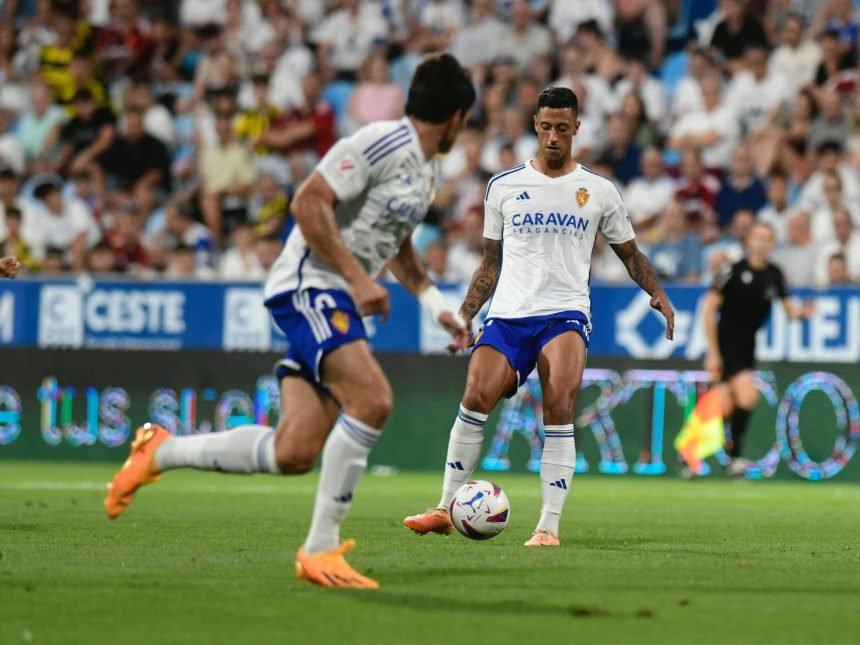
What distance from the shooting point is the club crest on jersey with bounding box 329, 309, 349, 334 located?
22.8ft

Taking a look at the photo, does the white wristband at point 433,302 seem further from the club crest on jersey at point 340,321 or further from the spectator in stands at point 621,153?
the spectator in stands at point 621,153

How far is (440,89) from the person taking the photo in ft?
23.4

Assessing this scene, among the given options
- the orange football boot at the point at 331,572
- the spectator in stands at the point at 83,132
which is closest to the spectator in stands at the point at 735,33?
the spectator in stands at the point at 83,132

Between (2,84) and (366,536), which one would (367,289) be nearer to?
(366,536)

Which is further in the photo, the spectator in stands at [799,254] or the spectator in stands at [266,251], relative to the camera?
the spectator in stands at [266,251]

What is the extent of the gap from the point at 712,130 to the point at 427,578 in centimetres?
1335

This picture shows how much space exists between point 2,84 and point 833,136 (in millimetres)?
11874

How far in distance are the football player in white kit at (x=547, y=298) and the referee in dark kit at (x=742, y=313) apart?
7294 mm

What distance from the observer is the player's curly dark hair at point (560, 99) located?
30.9 feet

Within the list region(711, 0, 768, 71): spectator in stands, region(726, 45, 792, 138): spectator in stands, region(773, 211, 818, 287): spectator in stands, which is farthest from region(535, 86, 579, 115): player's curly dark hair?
region(711, 0, 768, 71): spectator in stands

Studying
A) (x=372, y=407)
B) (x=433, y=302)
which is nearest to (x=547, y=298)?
(x=433, y=302)

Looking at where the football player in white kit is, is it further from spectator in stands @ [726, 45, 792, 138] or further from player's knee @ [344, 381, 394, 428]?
spectator in stands @ [726, 45, 792, 138]

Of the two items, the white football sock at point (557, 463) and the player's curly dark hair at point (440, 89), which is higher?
the player's curly dark hair at point (440, 89)

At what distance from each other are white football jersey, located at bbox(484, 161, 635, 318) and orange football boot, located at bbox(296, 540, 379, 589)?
10.2ft
